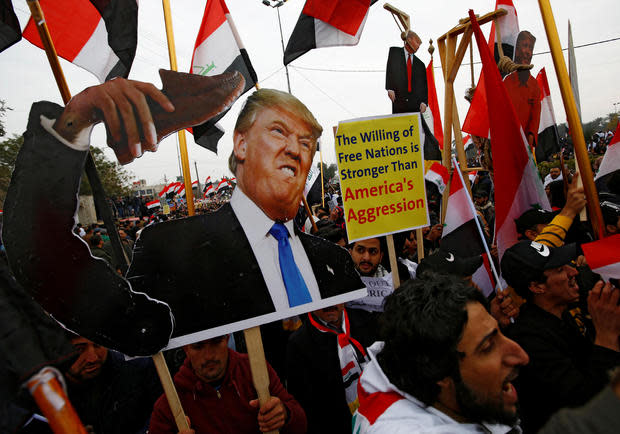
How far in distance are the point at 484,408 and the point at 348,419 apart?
3.82 feet

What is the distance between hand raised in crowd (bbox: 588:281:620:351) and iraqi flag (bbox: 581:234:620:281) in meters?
0.26

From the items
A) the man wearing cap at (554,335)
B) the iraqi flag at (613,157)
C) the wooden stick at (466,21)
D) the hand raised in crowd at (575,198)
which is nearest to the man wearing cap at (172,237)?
the man wearing cap at (554,335)

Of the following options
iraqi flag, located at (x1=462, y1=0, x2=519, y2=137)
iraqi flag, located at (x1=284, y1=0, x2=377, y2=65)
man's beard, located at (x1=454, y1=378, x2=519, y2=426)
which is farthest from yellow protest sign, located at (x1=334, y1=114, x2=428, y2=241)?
iraqi flag, located at (x1=462, y1=0, x2=519, y2=137)

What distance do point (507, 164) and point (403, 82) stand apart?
1194 millimetres

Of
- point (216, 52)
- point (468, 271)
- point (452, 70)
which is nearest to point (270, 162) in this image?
point (216, 52)

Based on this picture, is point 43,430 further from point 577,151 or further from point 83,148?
point 577,151

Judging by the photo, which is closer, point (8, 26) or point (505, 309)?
point (8, 26)

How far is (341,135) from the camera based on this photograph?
2504mm

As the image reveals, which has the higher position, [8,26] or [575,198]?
[8,26]

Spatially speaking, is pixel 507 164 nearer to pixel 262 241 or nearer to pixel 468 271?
pixel 468 271

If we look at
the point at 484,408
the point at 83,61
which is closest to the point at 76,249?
the point at 83,61

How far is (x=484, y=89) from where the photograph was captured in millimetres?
3684

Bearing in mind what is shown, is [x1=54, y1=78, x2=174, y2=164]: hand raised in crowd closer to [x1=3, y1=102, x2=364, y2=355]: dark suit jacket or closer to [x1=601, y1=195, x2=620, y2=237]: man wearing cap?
[x1=3, y1=102, x2=364, y2=355]: dark suit jacket

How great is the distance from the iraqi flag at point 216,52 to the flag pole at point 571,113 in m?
1.87
